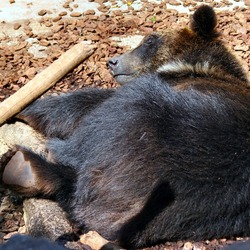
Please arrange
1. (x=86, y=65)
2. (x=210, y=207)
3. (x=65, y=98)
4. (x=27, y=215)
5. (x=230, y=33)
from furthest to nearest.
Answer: (x=230, y=33) < (x=86, y=65) < (x=65, y=98) < (x=27, y=215) < (x=210, y=207)

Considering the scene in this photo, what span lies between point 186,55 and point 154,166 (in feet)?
6.16

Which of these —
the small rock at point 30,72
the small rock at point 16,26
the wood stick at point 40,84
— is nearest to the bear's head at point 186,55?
the wood stick at point 40,84

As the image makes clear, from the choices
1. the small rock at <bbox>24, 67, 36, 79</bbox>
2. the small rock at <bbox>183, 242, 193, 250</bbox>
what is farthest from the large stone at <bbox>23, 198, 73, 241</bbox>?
the small rock at <bbox>24, 67, 36, 79</bbox>

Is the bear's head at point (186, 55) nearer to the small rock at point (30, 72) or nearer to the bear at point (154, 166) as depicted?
the bear at point (154, 166)

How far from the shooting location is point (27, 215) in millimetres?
5113

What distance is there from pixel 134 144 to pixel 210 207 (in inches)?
29.1

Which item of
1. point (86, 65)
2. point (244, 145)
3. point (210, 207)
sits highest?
point (244, 145)

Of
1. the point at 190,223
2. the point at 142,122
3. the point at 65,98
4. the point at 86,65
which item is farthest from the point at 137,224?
the point at 86,65

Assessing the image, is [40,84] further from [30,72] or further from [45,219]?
[45,219]

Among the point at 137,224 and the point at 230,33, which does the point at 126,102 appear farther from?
the point at 230,33

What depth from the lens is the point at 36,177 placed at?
206 inches

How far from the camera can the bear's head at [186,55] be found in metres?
6.12

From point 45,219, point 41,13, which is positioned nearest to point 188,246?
point 45,219

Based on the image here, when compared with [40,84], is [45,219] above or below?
below
